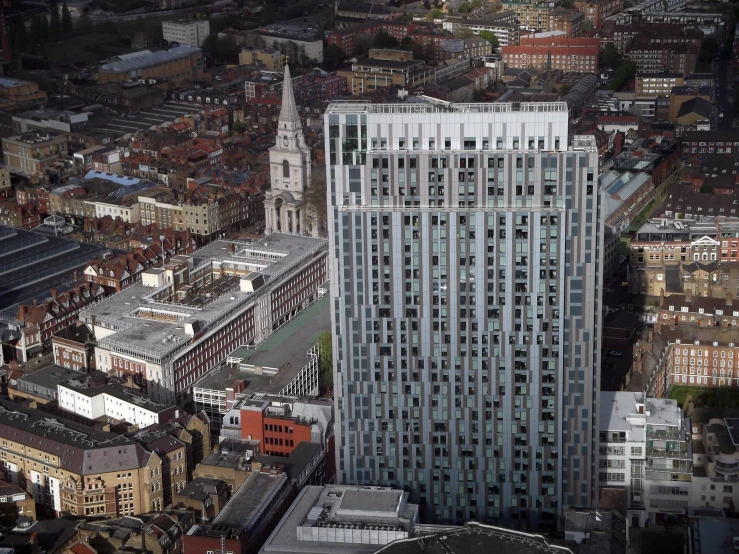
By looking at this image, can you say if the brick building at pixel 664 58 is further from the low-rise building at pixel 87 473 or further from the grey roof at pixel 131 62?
the low-rise building at pixel 87 473

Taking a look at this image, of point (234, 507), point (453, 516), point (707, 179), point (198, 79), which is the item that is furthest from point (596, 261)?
point (198, 79)

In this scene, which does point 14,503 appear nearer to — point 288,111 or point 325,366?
point 325,366

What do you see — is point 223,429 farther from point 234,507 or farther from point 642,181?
point 642,181

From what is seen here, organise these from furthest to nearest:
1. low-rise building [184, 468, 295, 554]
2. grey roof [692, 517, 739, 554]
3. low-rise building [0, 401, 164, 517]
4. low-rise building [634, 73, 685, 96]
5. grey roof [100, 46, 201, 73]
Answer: grey roof [100, 46, 201, 73]
low-rise building [634, 73, 685, 96]
low-rise building [0, 401, 164, 517]
grey roof [692, 517, 739, 554]
low-rise building [184, 468, 295, 554]

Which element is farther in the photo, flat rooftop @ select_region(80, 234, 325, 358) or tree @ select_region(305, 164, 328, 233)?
tree @ select_region(305, 164, 328, 233)

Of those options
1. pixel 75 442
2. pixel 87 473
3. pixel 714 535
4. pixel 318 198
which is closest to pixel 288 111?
pixel 318 198

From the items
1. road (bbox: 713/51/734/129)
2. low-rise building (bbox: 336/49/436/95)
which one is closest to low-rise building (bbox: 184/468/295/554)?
road (bbox: 713/51/734/129)

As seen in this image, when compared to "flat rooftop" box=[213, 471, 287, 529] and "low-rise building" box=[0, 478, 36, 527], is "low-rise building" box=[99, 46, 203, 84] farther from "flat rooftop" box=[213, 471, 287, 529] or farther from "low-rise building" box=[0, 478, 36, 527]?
"flat rooftop" box=[213, 471, 287, 529]
